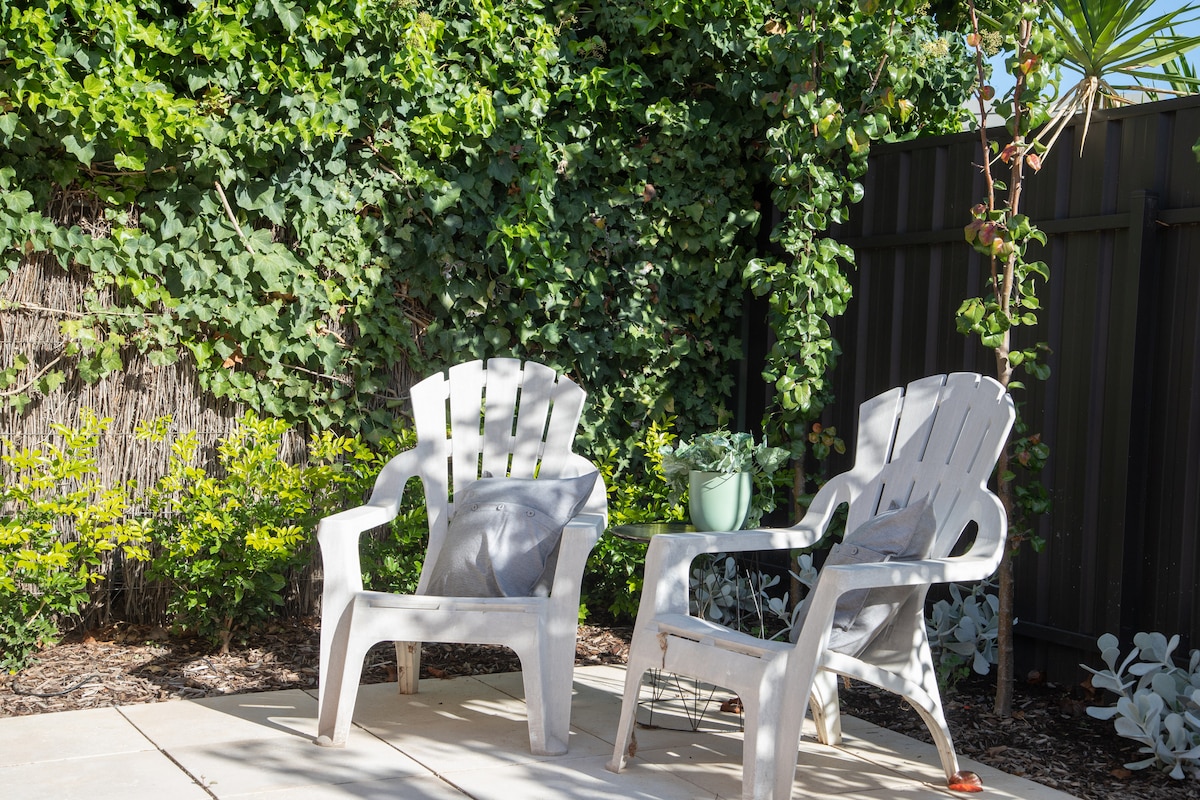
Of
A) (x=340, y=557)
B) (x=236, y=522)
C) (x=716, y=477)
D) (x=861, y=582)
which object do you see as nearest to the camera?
(x=861, y=582)

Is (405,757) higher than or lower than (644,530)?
lower

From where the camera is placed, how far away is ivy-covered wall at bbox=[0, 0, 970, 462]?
3.44 metres

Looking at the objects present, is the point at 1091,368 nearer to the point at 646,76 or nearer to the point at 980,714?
the point at 980,714

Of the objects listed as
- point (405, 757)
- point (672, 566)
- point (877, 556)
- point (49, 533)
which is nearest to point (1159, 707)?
point (877, 556)

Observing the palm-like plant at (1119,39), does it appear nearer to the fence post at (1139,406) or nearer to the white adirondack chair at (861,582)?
the fence post at (1139,406)

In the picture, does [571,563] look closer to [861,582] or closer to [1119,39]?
[861,582]

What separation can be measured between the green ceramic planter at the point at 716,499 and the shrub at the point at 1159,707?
3.37 ft

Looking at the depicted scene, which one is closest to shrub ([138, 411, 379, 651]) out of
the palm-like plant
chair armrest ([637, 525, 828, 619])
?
chair armrest ([637, 525, 828, 619])

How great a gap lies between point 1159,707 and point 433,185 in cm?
Answer: 272

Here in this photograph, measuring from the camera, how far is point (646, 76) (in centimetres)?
427

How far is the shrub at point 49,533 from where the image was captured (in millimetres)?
3236

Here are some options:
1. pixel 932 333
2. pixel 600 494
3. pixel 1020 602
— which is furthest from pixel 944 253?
pixel 600 494

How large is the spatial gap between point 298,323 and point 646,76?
1.62 metres

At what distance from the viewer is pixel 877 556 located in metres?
2.67
